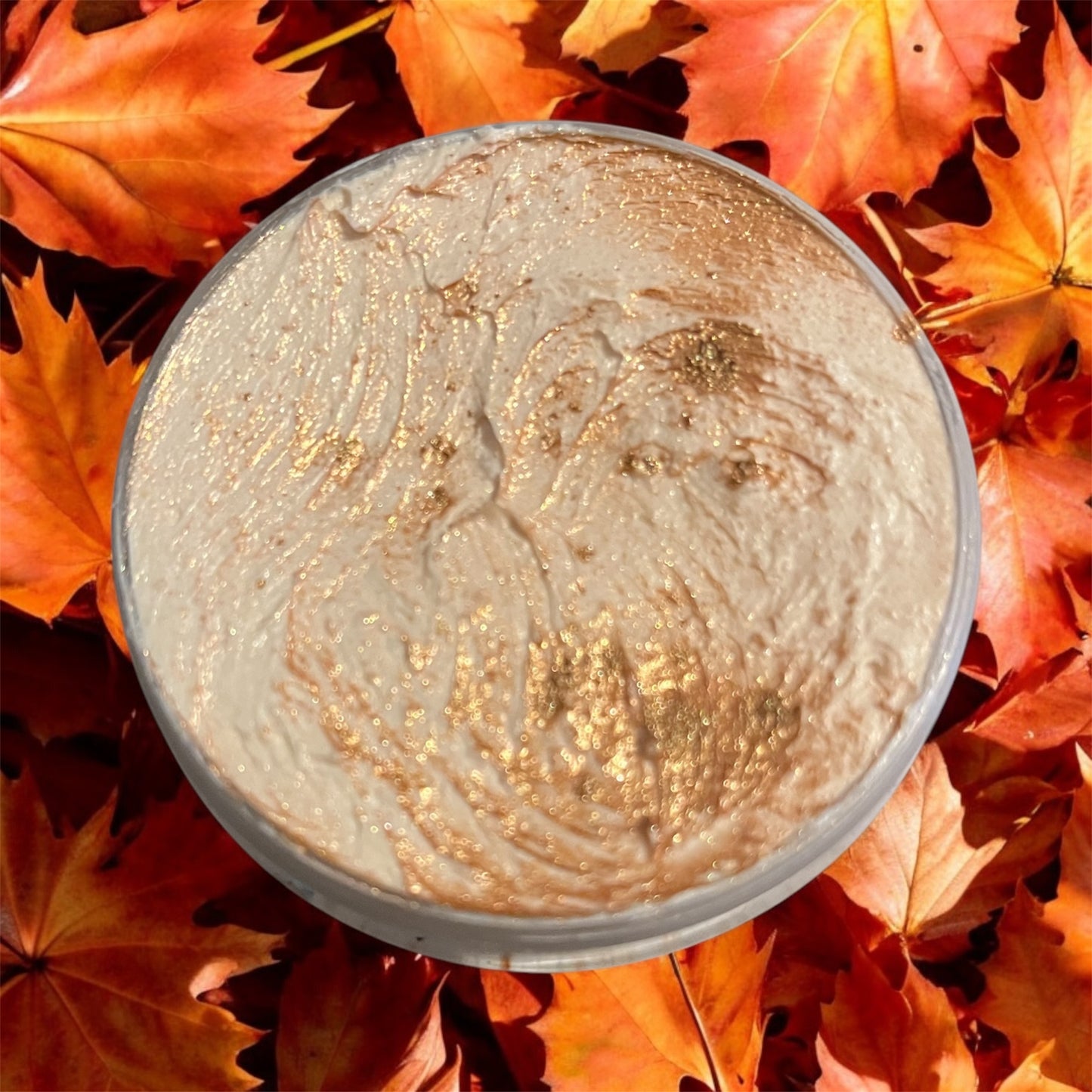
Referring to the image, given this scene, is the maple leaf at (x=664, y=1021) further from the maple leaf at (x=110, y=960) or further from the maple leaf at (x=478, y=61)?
the maple leaf at (x=478, y=61)

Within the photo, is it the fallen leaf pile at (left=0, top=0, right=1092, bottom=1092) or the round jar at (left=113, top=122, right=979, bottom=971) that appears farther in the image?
the fallen leaf pile at (left=0, top=0, right=1092, bottom=1092)

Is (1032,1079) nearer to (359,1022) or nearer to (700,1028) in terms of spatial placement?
(700,1028)

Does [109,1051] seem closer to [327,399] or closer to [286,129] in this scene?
[327,399]

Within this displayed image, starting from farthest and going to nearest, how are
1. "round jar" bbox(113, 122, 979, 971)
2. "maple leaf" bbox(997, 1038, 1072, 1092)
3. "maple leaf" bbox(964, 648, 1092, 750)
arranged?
"maple leaf" bbox(964, 648, 1092, 750), "maple leaf" bbox(997, 1038, 1072, 1092), "round jar" bbox(113, 122, 979, 971)

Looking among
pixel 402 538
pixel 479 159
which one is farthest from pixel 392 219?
pixel 402 538

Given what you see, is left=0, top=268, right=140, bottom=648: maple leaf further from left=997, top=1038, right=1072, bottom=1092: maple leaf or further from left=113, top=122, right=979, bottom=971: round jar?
left=997, top=1038, right=1072, bottom=1092: maple leaf

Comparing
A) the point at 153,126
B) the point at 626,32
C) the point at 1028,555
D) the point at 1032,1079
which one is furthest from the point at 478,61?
the point at 1032,1079

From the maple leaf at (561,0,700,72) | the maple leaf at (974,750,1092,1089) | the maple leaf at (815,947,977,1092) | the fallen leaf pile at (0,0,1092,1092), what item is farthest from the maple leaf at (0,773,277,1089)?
the maple leaf at (561,0,700,72)
